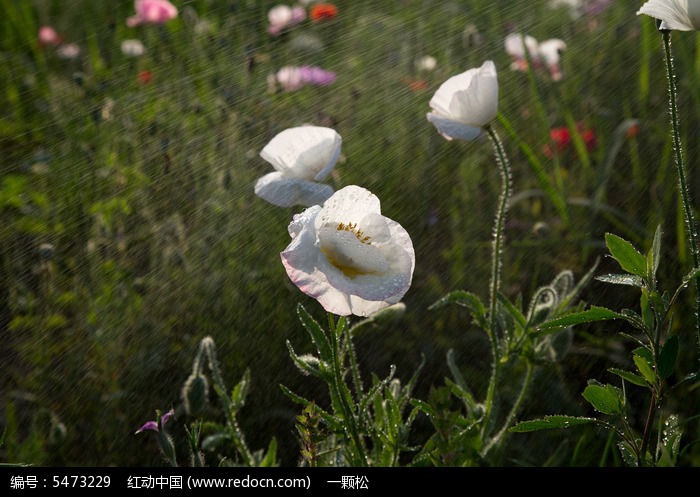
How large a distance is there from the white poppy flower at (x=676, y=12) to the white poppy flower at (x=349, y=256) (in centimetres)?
35

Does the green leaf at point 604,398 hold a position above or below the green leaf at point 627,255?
below

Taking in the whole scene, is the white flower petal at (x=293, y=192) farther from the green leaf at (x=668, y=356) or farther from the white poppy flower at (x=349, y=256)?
the green leaf at (x=668, y=356)

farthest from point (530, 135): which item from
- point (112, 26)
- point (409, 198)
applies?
point (112, 26)

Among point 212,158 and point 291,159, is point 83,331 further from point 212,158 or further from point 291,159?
point 291,159

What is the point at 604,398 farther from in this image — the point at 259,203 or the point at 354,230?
the point at 259,203

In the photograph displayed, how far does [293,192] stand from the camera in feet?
3.33

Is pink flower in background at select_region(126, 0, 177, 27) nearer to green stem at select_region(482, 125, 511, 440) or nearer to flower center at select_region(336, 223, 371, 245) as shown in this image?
green stem at select_region(482, 125, 511, 440)

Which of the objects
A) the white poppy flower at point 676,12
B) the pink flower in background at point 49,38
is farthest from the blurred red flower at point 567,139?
the pink flower in background at point 49,38

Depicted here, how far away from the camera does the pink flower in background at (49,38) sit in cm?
262

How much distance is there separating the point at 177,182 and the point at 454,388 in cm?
109

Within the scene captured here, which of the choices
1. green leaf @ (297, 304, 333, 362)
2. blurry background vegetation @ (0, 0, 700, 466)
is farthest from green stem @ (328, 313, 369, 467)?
blurry background vegetation @ (0, 0, 700, 466)

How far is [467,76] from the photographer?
107cm

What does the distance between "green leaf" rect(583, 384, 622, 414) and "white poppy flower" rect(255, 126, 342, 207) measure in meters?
0.35

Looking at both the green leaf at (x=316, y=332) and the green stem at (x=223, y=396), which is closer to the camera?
the green leaf at (x=316, y=332)
